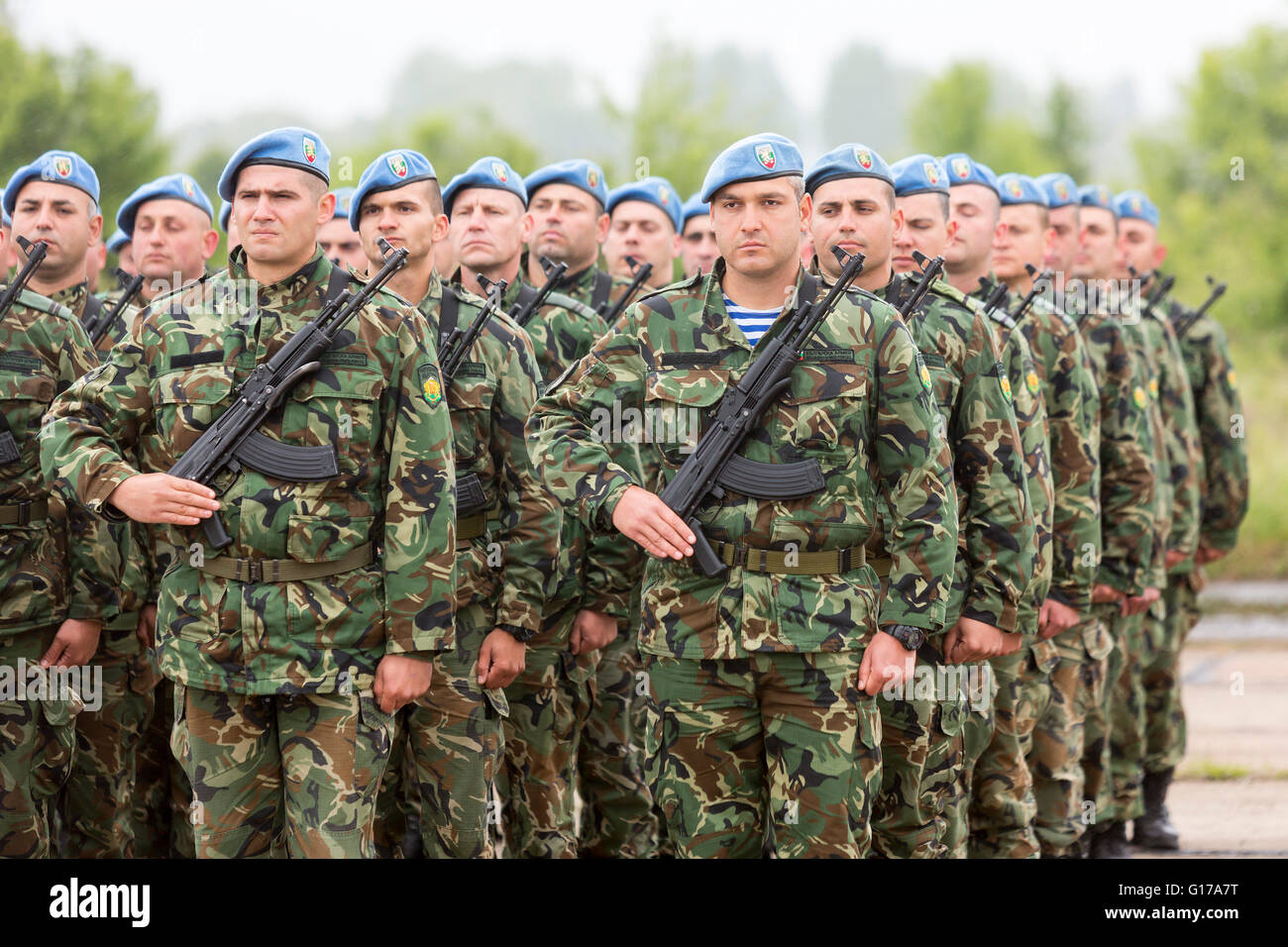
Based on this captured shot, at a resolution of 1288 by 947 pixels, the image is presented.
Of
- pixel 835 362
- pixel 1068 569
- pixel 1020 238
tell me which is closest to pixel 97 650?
pixel 835 362

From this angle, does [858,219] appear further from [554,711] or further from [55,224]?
[55,224]

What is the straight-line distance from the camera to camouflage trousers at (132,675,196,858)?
6242 millimetres

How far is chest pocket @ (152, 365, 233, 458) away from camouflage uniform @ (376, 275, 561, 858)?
110 centimetres

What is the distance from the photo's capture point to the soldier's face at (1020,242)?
6.97 metres

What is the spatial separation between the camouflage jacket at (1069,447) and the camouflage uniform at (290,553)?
8.98ft

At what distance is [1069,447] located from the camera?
6277 mm

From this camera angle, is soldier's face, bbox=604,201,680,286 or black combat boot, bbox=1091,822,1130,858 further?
soldier's face, bbox=604,201,680,286

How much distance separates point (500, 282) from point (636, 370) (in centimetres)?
125

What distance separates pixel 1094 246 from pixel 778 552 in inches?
185

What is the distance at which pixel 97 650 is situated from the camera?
597 cm

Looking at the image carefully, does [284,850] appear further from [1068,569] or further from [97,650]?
[1068,569]

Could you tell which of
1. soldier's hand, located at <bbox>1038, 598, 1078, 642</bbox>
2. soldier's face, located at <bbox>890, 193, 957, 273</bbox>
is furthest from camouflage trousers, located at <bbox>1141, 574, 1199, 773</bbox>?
soldier's face, located at <bbox>890, 193, 957, 273</bbox>

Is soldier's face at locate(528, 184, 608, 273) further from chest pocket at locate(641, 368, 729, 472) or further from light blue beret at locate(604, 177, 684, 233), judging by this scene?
chest pocket at locate(641, 368, 729, 472)

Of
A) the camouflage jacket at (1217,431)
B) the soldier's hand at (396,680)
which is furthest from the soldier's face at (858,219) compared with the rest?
the camouflage jacket at (1217,431)
